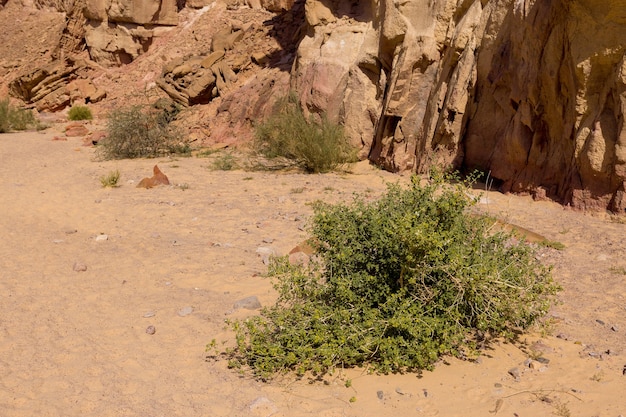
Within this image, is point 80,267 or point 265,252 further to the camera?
point 265,252

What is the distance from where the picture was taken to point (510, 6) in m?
8.93

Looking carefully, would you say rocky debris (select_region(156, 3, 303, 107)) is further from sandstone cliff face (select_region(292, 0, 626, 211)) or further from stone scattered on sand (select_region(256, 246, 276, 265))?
stone scattered on sand (select_region(256, 246, 276, 265))

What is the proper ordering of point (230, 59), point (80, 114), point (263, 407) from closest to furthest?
point (263, 407)
point (230, 59)
point (80, 114)

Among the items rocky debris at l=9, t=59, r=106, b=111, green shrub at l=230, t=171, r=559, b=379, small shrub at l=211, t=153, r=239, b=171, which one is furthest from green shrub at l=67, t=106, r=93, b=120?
green shrub at l=230, t=171, r=559, b=379

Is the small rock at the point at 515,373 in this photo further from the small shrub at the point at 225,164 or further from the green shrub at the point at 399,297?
the small shrub at the point at 225,164

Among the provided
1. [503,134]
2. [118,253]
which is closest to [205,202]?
[118,253]

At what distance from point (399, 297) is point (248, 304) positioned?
145 cm

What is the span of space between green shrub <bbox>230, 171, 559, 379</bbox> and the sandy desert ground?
149mm

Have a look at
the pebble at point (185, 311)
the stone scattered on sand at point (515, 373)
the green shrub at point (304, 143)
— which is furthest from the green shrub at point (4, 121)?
the stone scattered on sand at point (515, 373)

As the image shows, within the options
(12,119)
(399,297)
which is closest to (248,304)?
(399,297)

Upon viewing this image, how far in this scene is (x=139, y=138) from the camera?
43.7 feet

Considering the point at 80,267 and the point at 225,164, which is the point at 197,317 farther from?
the point at 225,164

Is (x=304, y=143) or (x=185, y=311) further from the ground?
(x=304, y=143)

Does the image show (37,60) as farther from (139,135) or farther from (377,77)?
(377,77)
